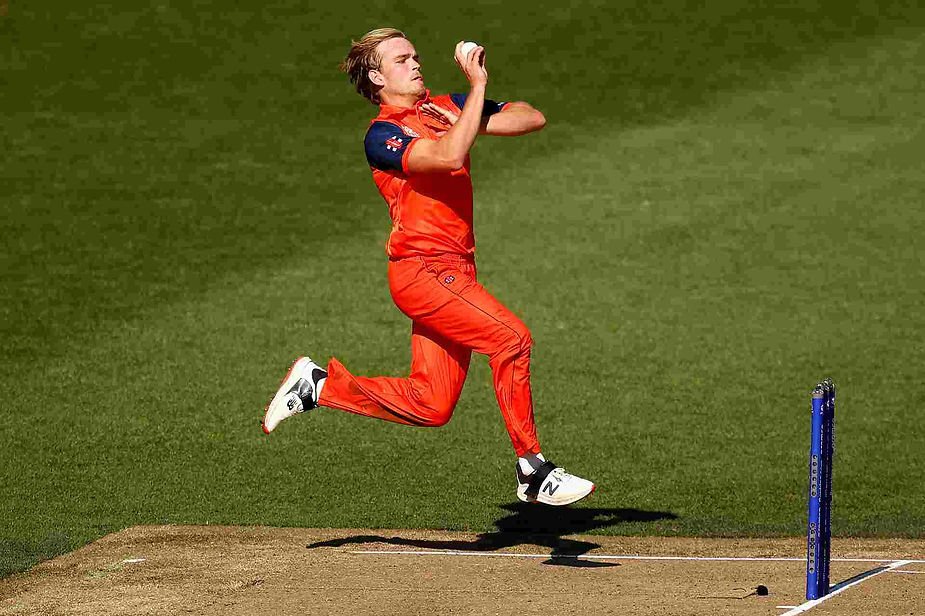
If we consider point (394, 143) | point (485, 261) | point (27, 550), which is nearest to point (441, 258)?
point (394, 143)

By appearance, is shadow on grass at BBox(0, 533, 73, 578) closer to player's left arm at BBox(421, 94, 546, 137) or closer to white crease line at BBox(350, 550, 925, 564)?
white crease line at BBox(350, 550, 925, 564)

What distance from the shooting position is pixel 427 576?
26.1ft

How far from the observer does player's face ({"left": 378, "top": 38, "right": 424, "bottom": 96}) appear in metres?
7.73

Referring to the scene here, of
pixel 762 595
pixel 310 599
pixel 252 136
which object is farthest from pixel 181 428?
pixel 252 136

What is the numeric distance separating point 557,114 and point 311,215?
5.19 meters

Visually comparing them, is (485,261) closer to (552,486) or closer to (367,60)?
(367,60)

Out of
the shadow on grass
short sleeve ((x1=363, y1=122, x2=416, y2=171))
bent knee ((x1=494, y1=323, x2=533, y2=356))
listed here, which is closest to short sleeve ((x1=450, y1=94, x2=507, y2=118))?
short sleeve ((x1=363, y1=122, x2=416, y2=171))

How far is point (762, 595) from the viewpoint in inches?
289

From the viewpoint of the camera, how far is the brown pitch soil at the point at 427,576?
7.32 metres

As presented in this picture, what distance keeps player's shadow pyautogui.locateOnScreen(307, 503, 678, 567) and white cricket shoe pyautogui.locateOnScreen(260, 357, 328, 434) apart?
1.04 m

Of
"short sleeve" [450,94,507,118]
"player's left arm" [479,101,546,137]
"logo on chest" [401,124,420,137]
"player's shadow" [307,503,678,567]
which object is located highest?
"short sleeve" [450,94,507,118]

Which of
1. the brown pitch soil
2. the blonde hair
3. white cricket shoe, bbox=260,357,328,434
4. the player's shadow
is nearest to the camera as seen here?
the brown pitch soil

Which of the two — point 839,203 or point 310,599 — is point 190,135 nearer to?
point 839,203

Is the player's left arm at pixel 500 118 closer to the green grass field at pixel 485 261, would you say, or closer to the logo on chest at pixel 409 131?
the logo on chest at pixel 409 131
